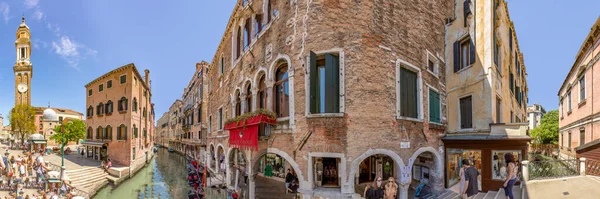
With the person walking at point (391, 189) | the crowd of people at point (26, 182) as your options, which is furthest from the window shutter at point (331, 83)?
the crowd of people at point (26, 182)

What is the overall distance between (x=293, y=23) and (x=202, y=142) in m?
24.9

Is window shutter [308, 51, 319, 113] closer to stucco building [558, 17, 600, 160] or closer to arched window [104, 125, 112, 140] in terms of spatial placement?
stucco building [558, 17, 600, 160]

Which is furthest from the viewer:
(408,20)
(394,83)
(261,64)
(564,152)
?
(564,152)

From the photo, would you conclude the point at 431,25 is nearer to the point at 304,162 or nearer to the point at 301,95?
the point at 301,95

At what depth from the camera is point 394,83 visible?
9930 mm

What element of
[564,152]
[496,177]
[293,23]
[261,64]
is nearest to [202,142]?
[261,64]

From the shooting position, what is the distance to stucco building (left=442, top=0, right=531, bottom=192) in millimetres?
11250

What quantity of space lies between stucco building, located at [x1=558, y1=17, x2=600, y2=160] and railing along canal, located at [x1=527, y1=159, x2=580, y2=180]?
48.4 inches

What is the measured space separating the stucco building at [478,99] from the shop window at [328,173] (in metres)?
5.12

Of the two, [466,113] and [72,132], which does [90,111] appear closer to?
[72,132]

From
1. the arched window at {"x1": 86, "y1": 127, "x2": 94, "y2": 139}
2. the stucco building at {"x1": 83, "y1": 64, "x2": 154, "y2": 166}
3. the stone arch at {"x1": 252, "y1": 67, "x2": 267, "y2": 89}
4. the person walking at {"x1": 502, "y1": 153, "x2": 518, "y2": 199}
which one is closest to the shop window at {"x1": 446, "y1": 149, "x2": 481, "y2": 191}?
the person walking at {"x1": 502, "y1": 153, "x2": 518, "y2": 199}

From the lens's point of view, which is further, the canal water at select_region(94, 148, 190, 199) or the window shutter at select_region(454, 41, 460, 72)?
the canal water at select_region(94, 148, 190, 199)

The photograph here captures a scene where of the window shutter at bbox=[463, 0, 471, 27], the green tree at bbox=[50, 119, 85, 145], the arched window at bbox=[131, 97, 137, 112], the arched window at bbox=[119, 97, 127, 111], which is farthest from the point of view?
the green tree at bbox=[50, 119, 85, 145]

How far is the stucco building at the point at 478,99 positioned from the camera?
443 inches
